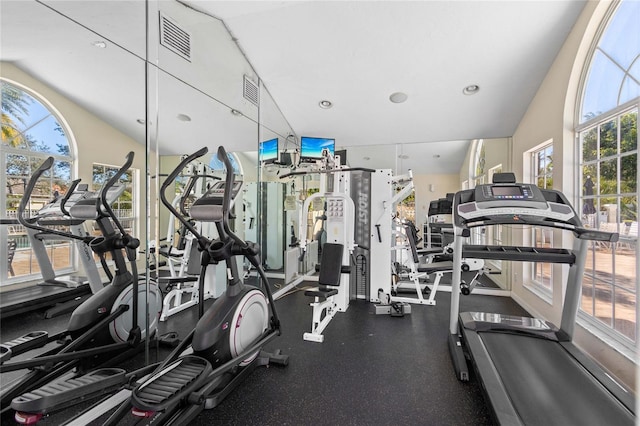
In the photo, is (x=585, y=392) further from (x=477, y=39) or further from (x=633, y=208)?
(x=477, y=39)

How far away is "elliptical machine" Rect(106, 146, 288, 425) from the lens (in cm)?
161

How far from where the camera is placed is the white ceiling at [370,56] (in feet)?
7.04

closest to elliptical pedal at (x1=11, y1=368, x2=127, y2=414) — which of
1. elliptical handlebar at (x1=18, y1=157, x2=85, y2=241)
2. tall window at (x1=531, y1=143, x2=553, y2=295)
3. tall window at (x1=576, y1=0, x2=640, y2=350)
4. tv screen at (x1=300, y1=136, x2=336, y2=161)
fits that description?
elliptical handlebar at (x1=18, y1=157, x2=85, y2=241)

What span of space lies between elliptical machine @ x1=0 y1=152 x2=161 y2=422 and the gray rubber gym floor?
148mm

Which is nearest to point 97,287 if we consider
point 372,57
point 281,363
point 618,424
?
point 281,363

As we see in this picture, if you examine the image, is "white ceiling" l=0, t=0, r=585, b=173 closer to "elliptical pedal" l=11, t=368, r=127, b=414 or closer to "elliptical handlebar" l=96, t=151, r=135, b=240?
"elliptical handlebar" l=96, t=151, r=135, b=240

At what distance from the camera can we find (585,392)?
170 centimetres

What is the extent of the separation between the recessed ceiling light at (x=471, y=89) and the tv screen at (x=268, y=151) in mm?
2842

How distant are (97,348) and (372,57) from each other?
3.95 metres

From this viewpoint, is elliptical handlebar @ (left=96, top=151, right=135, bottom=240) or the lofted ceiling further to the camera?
the lofted ceiling

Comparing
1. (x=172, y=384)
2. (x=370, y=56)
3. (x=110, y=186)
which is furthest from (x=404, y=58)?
(x=172, y=384)

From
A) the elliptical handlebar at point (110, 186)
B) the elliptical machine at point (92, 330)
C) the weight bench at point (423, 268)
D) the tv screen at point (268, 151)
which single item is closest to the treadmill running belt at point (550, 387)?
the weight bench at point (423, 268)

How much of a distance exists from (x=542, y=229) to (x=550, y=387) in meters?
2.65

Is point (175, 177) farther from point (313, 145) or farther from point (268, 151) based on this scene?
point (313, 145)
